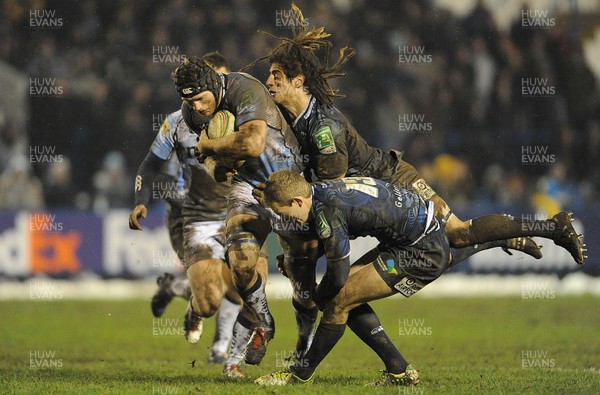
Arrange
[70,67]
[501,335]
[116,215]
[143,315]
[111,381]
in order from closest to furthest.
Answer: [111,381]
[501,335]
[143,315]
[116,215]
[70,67]

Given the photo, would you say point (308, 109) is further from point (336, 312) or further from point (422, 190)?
point (336, 312)

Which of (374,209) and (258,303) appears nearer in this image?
(374,209)

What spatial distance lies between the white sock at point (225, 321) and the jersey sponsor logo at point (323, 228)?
362 centimetres

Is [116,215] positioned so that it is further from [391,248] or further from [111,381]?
[391,248]

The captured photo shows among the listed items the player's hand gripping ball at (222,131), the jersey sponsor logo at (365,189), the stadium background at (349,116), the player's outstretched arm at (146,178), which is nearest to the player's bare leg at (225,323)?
the player's outstretched arm at (146,178)

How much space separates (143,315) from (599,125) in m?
9.29

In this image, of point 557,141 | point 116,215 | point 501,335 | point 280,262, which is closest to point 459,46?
point 557,141

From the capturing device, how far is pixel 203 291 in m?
10.4

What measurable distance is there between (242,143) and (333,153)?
748mm

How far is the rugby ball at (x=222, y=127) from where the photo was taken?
8703 millimetres

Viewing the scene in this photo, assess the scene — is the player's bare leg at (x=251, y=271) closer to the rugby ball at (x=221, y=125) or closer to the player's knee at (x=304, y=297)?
the player's knee at (x=304, y=297)

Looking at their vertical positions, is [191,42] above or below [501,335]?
above

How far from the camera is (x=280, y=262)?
9.22 metres

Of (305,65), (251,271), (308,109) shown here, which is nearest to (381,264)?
(251,271)
